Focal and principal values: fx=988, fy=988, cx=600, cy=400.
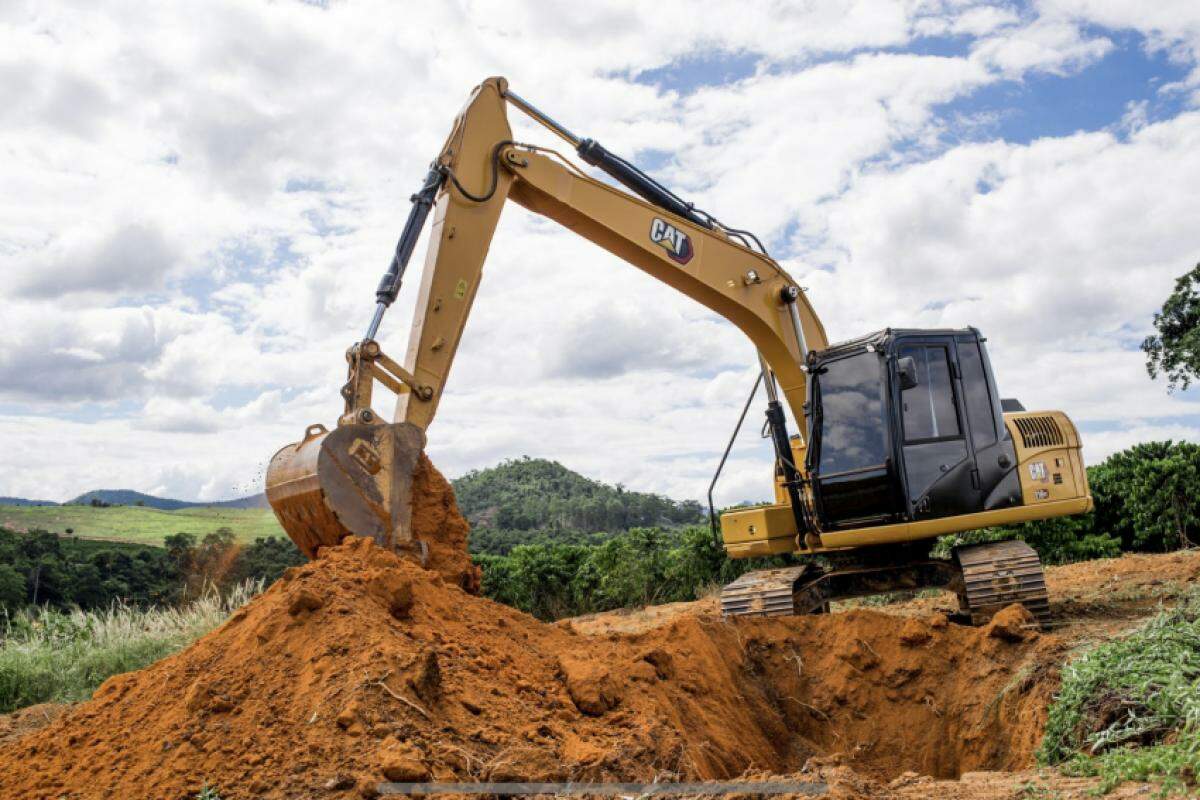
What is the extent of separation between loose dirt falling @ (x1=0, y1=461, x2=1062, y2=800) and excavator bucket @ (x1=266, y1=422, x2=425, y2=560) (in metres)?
0.21

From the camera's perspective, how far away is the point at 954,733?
6945 millimetres

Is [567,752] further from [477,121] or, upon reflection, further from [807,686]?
[477,121]

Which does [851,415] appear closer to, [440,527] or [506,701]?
[440,527]

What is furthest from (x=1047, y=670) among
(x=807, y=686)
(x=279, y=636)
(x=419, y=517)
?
(x=279, y=636)

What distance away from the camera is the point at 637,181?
927 centimetres

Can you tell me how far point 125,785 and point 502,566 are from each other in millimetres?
11765

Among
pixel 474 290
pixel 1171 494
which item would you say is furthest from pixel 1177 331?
pixel 474 290

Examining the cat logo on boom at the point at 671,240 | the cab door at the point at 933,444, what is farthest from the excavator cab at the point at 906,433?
the cat logo on boom at the point at 671,240

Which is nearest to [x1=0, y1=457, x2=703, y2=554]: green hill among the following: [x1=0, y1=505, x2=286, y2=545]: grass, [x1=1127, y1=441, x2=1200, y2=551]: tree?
[x1=0, y1=505, x2=286, y2=545]: grass

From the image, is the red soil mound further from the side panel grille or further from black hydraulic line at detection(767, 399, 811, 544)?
the side panel grille

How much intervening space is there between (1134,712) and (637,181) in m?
6.23

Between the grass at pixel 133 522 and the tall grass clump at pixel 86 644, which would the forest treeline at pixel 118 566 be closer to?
the grass at pixel 133 522

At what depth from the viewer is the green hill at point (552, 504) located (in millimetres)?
29141

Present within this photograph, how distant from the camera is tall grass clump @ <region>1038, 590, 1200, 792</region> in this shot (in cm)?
376
